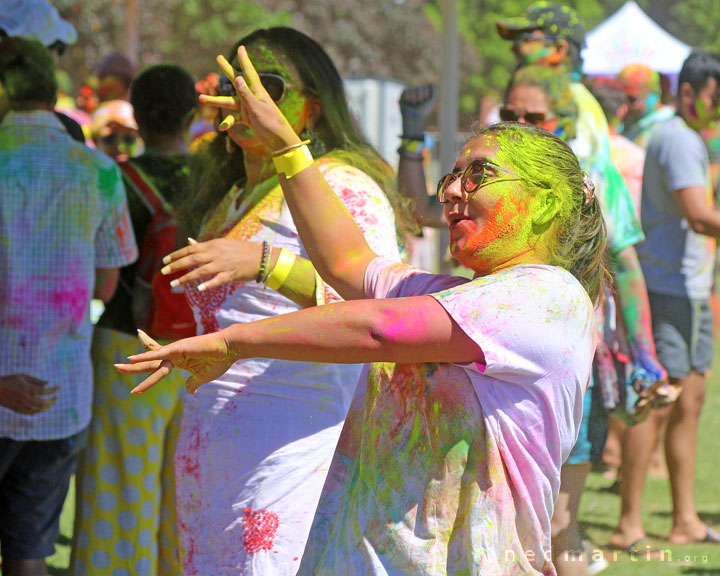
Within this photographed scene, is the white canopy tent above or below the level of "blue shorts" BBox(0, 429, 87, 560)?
above

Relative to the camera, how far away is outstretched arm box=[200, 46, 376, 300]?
2.06 m

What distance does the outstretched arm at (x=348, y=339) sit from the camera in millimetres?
1759

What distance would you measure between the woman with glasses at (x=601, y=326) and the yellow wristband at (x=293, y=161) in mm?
1682

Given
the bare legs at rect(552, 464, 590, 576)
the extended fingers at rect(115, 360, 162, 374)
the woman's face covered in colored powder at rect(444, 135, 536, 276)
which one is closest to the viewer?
the extended fingers at rect(115, 360, 162, 374)

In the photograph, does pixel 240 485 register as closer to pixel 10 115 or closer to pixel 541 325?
pixel 541 325

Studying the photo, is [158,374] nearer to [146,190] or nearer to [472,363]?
[472,363]

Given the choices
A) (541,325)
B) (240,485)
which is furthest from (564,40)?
(541,325)

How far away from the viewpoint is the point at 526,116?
11.9ft

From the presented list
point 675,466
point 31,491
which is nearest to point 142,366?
point 31,491

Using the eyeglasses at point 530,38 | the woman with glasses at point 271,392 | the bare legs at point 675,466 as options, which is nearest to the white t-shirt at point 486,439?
the woman with glasses at point 271,392

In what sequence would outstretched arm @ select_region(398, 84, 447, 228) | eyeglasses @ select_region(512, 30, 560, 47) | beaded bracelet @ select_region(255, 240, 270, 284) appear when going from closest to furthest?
beaded bracelet @ select_region(255, 240, 270, 284), outstretched arm @ select_region(398, 84, 447, 228), eyeglasses @ select_region(512, 30, 560, 47)

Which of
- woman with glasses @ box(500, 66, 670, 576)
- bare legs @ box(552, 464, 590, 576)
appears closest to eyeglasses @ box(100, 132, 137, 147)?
woman with glasses @ box(500, 66, 670, 576)

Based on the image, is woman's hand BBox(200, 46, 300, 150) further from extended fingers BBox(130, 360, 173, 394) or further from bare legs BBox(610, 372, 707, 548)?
bare legs BBox(610, 372, 707, 548)

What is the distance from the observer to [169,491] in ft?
13.7
